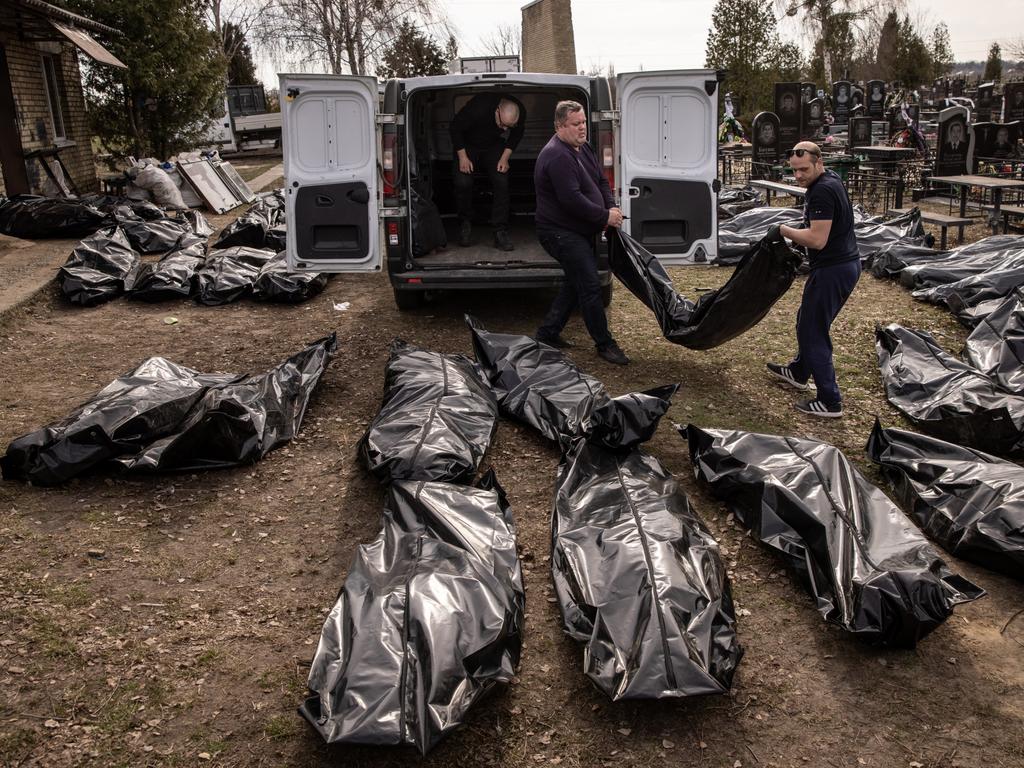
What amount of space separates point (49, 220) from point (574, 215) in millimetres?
8410

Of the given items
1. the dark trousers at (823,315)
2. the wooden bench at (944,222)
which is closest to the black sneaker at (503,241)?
the dark trousers at (823,315)

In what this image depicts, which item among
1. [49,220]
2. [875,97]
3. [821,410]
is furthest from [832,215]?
[875,97]

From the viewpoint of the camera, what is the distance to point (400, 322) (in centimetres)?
761

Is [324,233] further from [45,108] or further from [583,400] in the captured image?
[45,108]

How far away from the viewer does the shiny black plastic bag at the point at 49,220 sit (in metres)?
11.4

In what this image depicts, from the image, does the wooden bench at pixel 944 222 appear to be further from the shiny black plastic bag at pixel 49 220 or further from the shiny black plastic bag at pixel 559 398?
the shiny black plastic bag at pixel 49 220

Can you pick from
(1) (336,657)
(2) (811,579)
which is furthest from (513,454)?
(1) (336,657)

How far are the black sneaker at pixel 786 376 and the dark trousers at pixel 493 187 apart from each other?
3.19m

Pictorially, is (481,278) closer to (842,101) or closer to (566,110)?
(566,110)

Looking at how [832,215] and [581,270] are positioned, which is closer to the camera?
[832,215]

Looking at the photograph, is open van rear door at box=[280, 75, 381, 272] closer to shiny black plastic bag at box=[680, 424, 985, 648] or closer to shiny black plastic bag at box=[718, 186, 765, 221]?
shiny black plastic bag at box=[680, 424, 985, 648]

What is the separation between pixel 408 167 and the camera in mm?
6961

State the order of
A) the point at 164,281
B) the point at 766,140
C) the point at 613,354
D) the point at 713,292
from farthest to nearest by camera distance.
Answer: the point at 766,140 < the point at 164,281 < the point at 613,354 < the point at 713,292

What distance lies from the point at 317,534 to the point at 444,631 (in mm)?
1478
